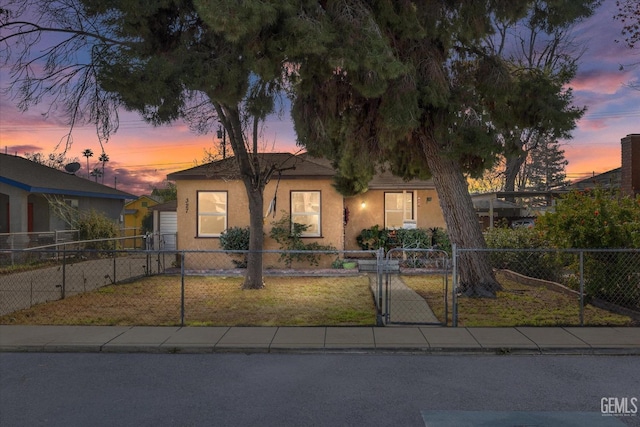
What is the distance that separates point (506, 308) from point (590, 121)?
2106cm

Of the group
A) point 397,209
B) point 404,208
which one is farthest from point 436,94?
point 397,209

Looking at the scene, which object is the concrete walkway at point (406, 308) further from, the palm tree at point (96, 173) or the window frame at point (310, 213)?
the palm tree at point (96, 173)

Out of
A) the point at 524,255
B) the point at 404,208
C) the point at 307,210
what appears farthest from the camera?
the point at 404,208

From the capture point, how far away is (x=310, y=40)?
7883 mm

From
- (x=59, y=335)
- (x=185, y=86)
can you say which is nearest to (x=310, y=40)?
(x=185, y=86)

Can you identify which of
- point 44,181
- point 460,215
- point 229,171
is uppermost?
point 44,181

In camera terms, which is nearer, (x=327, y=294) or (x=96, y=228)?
(x=327, y=294)

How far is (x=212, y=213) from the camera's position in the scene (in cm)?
1639

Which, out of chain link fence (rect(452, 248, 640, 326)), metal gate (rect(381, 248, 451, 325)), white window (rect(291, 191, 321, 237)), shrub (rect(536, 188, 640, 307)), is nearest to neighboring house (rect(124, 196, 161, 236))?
white window (rect(291, 191, 321, 237))

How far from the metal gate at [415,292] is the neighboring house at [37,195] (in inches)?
578

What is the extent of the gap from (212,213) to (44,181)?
9.12 metres

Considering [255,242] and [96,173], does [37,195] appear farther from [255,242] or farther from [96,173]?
[96,173]

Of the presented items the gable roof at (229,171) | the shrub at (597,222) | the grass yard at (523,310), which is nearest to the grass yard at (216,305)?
the grass yard at (523,310)

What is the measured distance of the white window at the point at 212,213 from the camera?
16406 mm
